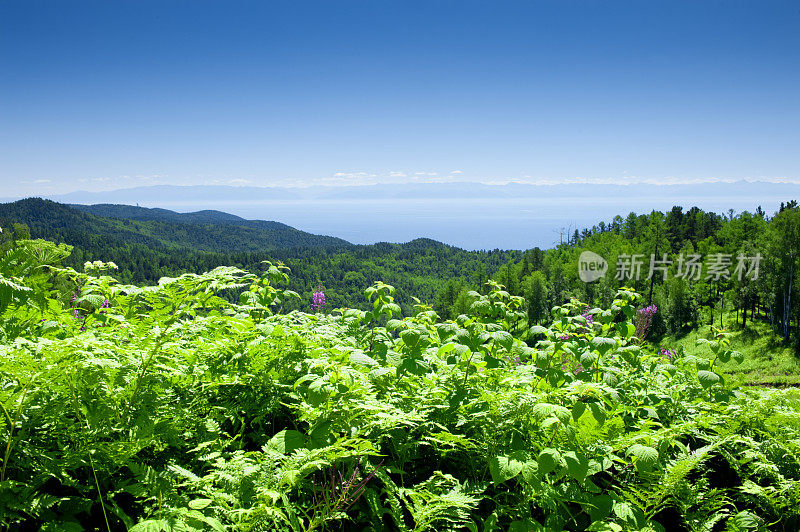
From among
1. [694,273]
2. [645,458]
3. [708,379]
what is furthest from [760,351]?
[645,458]

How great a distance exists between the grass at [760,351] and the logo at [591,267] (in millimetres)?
18159

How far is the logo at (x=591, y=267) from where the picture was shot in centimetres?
7294

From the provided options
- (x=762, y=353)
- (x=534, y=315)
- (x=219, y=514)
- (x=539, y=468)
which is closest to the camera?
(x=219, y=514)

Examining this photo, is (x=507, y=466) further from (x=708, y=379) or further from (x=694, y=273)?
(x=694, y=273)

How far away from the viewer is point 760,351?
149 ft

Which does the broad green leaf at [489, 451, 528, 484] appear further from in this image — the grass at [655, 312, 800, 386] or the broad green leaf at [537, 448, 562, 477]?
the grass at [655, 312, 800, 386]

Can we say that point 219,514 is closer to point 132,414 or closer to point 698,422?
point 132,414

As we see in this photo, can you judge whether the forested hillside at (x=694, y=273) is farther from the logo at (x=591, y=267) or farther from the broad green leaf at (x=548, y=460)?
the broad green leaf at (x=548, y=460)

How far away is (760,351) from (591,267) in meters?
31.2

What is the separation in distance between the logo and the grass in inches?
715

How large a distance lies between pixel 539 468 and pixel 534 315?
242 ft

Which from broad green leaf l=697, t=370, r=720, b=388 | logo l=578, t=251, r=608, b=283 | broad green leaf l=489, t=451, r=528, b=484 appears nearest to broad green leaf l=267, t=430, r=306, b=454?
broad green leaf l=489, t=451, r=528, b=484

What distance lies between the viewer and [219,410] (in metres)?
2.39

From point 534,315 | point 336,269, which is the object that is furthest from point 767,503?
point 336,269
